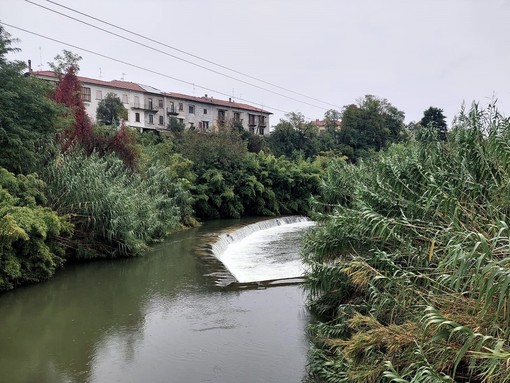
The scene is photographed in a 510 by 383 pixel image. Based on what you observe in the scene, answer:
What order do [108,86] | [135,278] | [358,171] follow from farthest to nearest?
[108,86] → [135,278] → [358,171]

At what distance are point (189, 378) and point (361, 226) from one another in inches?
122

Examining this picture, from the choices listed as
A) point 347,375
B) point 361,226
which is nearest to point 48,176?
point 361,226

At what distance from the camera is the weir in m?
11.6

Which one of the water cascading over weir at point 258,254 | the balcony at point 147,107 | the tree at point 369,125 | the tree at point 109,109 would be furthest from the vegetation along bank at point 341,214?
the balcony at point 147,107

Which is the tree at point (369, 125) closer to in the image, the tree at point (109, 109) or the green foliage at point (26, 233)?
the tree at point (109, 109)

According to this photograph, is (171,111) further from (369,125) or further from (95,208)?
(95,208)

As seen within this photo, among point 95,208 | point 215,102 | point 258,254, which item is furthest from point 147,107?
point 95,208

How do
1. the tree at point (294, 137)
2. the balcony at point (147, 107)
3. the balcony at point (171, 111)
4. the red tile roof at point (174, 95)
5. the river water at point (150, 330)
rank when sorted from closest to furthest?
the river water at point (150, 330) → the tree at point (294, 137) → the red tile roof at point (174, 95) → the balcony at point (147, 107) → the balcony at point (171, 111)

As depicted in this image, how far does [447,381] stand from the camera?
2.91 meters

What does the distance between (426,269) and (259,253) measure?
424 inches

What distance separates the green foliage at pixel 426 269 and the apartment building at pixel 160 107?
111 feet

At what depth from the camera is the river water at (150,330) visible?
20.3 ft

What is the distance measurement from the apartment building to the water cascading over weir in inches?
859

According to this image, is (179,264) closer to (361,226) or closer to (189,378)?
(189,378)
